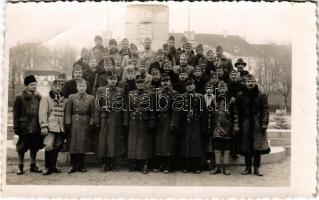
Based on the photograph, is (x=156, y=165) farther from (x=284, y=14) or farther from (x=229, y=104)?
(x=284, y=14)

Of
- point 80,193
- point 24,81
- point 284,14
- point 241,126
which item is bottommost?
point 80,193

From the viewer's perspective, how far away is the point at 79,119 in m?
6.60

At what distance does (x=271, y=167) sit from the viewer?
6754 millimetres

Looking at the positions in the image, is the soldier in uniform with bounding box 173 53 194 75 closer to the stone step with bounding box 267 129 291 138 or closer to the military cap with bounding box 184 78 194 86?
the military cap with bounding box 184 78 194 86

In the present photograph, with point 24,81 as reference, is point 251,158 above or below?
below

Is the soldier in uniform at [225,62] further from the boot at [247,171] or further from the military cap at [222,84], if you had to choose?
the boot at [247,171]

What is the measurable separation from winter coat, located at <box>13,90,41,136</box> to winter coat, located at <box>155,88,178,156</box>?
128cm

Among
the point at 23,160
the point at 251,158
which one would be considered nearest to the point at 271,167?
the point at 251,158

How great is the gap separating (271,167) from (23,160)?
8.78 feet

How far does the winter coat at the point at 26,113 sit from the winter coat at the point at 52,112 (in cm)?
7

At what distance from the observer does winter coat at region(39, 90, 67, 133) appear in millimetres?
6578

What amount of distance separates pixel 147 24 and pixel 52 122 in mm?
1463

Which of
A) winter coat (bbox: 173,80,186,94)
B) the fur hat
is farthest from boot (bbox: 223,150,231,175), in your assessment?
the fur hat

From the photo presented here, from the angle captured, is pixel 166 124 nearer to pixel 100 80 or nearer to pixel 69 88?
pixel 100 80
